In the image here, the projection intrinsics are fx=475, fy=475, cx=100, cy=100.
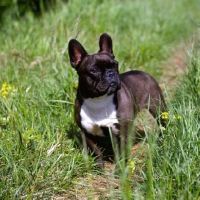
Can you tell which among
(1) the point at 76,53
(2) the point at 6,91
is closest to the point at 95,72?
(1) the point at 76,53

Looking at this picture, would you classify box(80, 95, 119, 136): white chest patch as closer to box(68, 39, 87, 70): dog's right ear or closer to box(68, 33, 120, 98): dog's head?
box(68, 33, 120, 98): dog's head

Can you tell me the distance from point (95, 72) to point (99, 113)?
40 cm

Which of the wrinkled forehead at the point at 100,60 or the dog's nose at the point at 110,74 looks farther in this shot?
the wrinkled forehead at the point at 100,60

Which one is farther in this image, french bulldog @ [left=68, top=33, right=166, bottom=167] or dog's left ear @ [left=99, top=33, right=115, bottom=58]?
dog's left ear @ [left=99, top=33, right=115, bottom=58]

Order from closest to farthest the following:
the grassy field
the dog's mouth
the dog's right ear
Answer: the grassy field
the dog's mouth
the dog's right ear

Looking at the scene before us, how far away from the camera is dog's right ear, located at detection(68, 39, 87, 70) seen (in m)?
4.76

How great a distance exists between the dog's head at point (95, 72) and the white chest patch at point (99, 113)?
95 millimetres

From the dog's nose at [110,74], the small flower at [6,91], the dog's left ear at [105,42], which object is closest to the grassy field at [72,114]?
the small flower at [6,91]

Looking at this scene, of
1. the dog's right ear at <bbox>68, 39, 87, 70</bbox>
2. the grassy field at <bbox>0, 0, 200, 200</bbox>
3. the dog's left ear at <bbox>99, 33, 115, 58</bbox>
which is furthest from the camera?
the dog's left ear at <bbox>99, 33, 115, 58</bbox>

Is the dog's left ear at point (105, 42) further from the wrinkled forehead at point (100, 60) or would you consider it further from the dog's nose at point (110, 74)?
the dog's nose at point (110, 74)

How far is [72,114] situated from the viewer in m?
5.28

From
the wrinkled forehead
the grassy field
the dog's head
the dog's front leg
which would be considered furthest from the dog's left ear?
the dog's front leg

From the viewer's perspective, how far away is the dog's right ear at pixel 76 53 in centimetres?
476

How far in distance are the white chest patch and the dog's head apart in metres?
0.10
